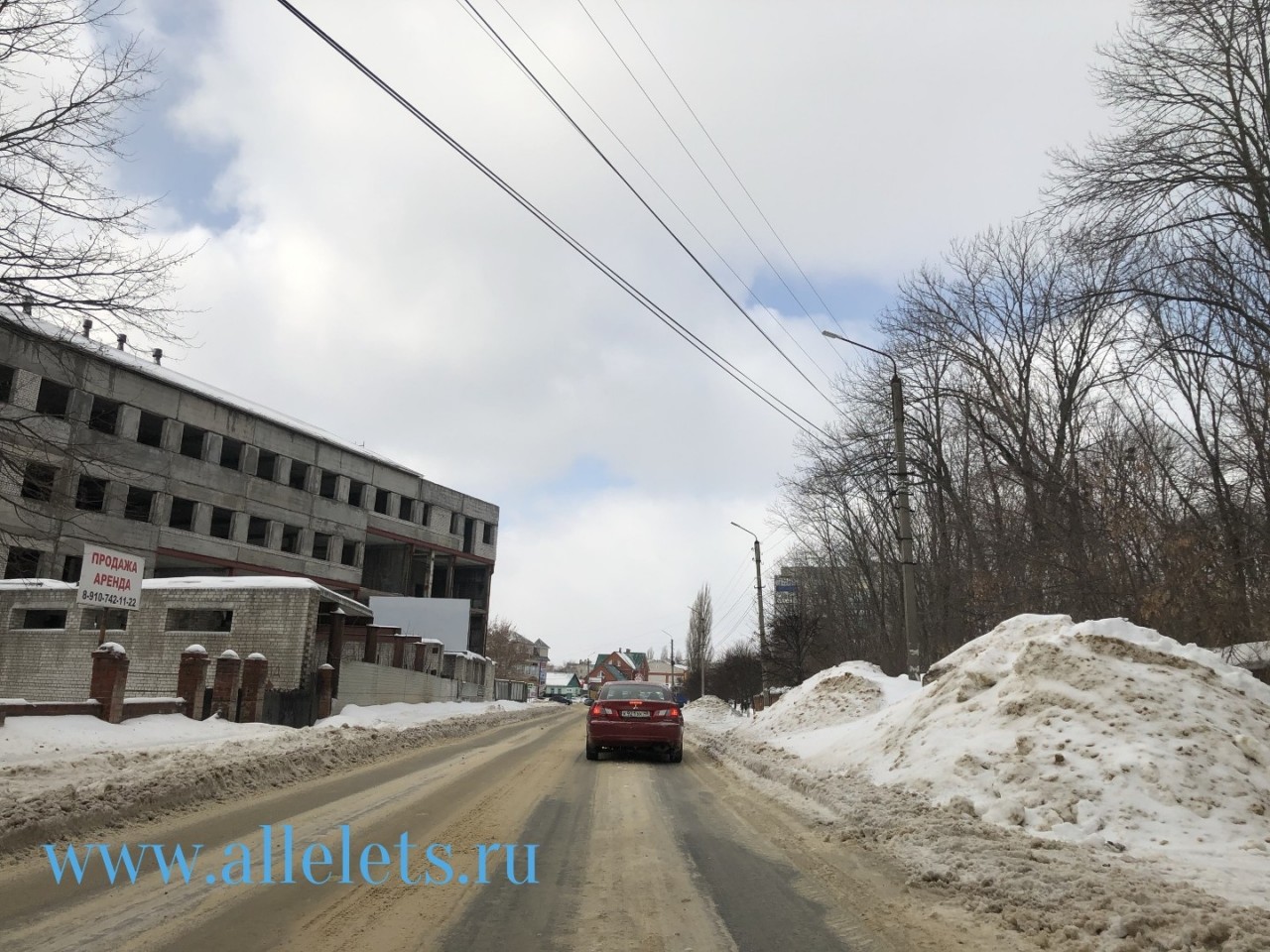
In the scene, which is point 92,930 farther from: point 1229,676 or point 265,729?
point 265,729

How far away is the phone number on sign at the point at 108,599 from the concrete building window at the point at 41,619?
12.5m

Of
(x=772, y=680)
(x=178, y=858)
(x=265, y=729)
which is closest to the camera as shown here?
(x=178, y=858)

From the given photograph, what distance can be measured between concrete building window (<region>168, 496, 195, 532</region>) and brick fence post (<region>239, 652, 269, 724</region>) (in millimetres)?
28408

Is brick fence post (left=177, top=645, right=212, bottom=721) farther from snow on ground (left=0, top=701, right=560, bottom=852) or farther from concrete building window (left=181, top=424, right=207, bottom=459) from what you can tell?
concrete building window (left=181, top=424, right=207, bottom=459)

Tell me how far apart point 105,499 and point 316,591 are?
2390cm

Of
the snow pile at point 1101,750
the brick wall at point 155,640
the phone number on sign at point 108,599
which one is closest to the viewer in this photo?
the snow pile at point 1101,750

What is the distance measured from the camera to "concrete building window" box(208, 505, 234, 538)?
155 ft

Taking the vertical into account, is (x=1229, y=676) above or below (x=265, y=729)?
above

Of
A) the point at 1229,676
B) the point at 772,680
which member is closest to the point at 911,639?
the point at 1229,676

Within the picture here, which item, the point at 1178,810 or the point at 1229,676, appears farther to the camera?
the point at 1229,676

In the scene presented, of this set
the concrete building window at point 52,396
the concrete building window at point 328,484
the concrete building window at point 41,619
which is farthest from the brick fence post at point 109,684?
the concrete building window at point 328,484

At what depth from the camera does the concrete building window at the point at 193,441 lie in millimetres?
46312

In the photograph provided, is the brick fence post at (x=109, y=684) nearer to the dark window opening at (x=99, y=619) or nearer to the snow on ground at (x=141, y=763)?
the snow on ground at (x=141, y=763)

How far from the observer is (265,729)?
61.1 feet
